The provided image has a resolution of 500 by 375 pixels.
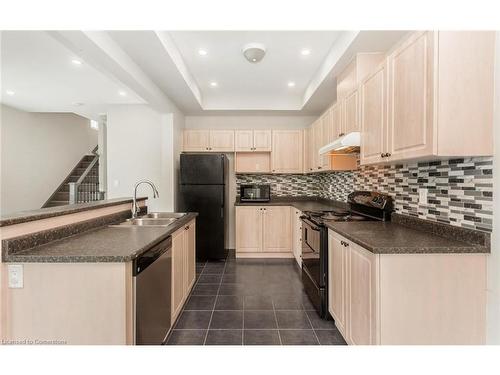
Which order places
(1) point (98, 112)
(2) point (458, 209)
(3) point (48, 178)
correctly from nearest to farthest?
1. (2) point (458, 209)
2. (1) point (98, 112)
3. (3) point (48, 178)

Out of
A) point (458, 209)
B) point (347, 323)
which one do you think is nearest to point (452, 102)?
point (458, 209)

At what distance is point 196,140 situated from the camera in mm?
4539

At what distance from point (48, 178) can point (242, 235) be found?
531 centimetres

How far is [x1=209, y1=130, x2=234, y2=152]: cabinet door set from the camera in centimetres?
453

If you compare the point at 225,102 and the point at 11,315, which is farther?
the point at 225,102

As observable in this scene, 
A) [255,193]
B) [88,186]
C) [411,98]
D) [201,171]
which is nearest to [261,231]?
[255,193]

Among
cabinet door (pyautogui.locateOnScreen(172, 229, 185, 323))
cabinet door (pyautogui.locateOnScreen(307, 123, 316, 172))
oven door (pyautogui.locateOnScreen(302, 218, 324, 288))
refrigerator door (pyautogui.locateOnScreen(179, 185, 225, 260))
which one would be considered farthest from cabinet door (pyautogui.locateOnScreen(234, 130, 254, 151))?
cabinet door (pyautogui.locateOnScreen(172, 229, 185, 323))

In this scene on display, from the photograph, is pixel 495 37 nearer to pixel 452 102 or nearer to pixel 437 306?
pixel 452 102

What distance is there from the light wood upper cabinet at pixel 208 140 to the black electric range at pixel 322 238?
2286 mm

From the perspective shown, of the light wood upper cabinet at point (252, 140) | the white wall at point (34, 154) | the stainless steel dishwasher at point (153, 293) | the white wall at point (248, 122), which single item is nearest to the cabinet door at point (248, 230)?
the light wood upper cabinet at point (252, 140)

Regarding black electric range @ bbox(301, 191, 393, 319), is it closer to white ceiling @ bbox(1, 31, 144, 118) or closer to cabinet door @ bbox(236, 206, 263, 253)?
cabinet door @ bbox(236, 206, 263, 253)

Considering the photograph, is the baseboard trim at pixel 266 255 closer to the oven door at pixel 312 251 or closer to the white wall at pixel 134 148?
the oven door at pixel 312 251

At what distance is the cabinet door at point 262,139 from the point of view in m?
4.53

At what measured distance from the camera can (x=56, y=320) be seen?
4.41 feet
